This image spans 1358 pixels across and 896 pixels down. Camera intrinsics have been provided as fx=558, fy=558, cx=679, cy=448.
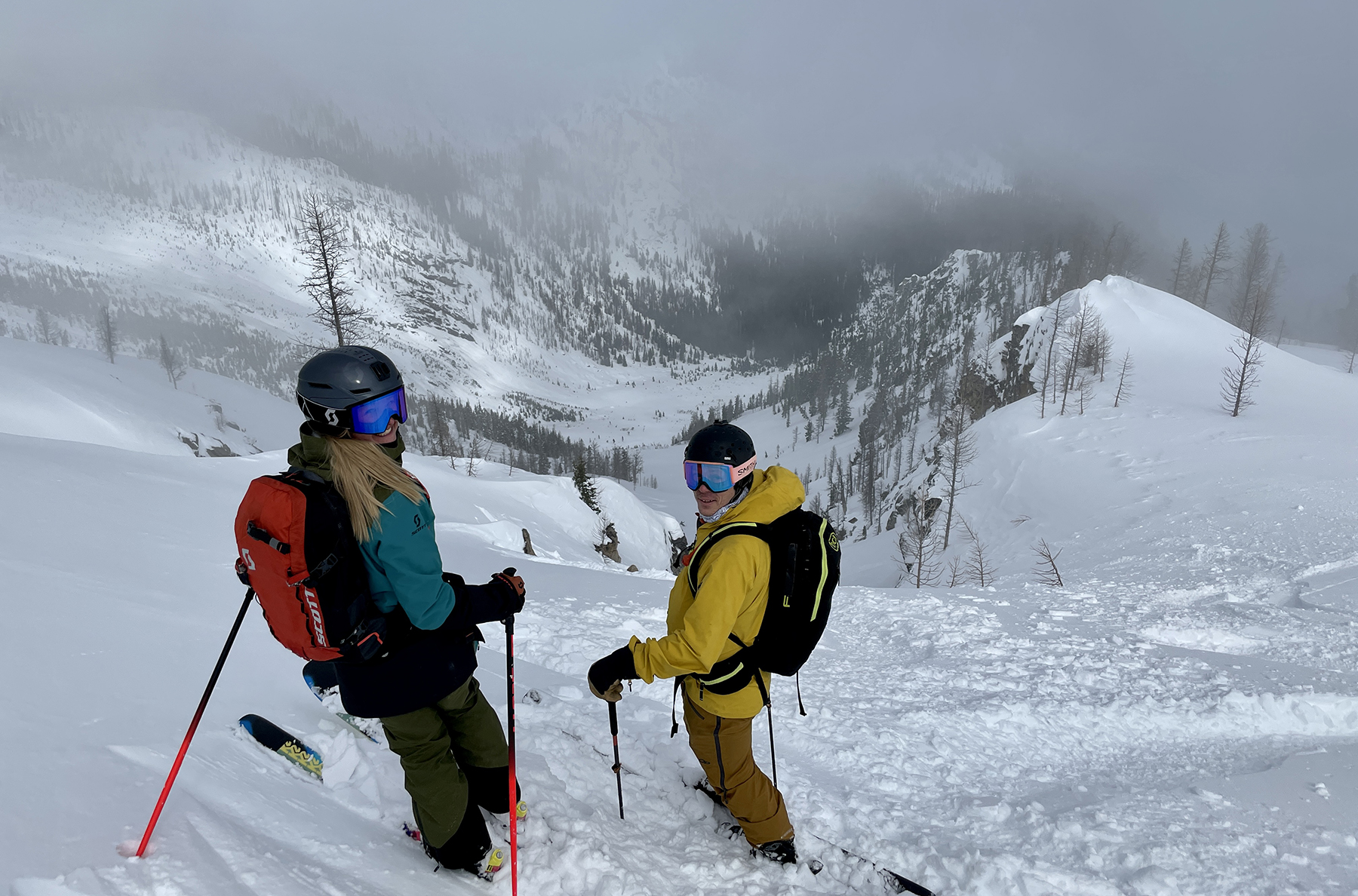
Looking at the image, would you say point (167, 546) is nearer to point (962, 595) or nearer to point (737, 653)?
point (737, 653)

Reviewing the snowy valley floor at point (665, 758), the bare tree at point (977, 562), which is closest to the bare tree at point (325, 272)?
the snowy valley floor at point (665, 758)

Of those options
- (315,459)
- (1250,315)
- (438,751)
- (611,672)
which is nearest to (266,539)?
(315,459)

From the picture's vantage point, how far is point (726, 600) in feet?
10.8

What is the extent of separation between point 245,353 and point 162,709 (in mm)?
188806

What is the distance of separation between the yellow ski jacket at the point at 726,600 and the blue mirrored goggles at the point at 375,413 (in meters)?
1.82

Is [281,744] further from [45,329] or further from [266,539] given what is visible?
[45,329]

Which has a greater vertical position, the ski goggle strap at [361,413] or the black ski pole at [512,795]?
the ski goggle strap at [361,413]

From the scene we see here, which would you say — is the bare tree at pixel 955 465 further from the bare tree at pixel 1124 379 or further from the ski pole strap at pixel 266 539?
the ski pole strap at pixel 266 539

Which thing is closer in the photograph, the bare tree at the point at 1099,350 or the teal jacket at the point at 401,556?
the teal jacket at the point at 401,556

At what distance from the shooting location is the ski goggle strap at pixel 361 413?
109 inches

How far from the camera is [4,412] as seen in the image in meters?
30.2

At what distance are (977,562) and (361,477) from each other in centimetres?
4151

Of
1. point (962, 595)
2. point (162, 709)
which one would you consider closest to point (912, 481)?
point (962, 595)

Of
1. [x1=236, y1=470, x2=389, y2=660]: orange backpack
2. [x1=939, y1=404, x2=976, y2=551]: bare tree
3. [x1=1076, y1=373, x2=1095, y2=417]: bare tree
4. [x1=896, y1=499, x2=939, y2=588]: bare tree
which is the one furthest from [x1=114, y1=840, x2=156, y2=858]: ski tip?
[x1=1076, y1=373, x2=1095, y2=417]: bare tree
